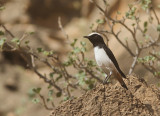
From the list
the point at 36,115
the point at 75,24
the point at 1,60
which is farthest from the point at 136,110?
the point at 75,24

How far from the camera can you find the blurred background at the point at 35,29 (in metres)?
13.1

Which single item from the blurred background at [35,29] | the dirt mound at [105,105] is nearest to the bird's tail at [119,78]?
the dirt mound at [105,105]

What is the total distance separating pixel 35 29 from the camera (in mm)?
15172

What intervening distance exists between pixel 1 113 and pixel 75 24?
5.06 meters

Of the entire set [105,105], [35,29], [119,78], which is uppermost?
[35,29]

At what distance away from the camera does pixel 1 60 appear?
46.8 ft

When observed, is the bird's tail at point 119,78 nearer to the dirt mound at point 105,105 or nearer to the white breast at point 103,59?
the white breast at point 103,59

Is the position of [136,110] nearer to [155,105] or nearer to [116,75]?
[155,105]

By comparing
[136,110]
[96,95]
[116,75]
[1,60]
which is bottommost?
[136,110]

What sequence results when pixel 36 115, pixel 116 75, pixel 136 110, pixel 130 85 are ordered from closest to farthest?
pixel 136 110, pixel 130 85, pixel 116 75, pixel 36 115

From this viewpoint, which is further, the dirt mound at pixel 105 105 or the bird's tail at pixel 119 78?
the bird's tail at pixel 119 78

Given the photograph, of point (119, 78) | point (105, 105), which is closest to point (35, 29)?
point (119, 78)

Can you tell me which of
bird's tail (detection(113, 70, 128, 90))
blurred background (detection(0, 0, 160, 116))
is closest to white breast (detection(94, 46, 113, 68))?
bird's tail (detection(113, 70, 128, 90))

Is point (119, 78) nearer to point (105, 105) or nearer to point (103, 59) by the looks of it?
point (103, 59)
